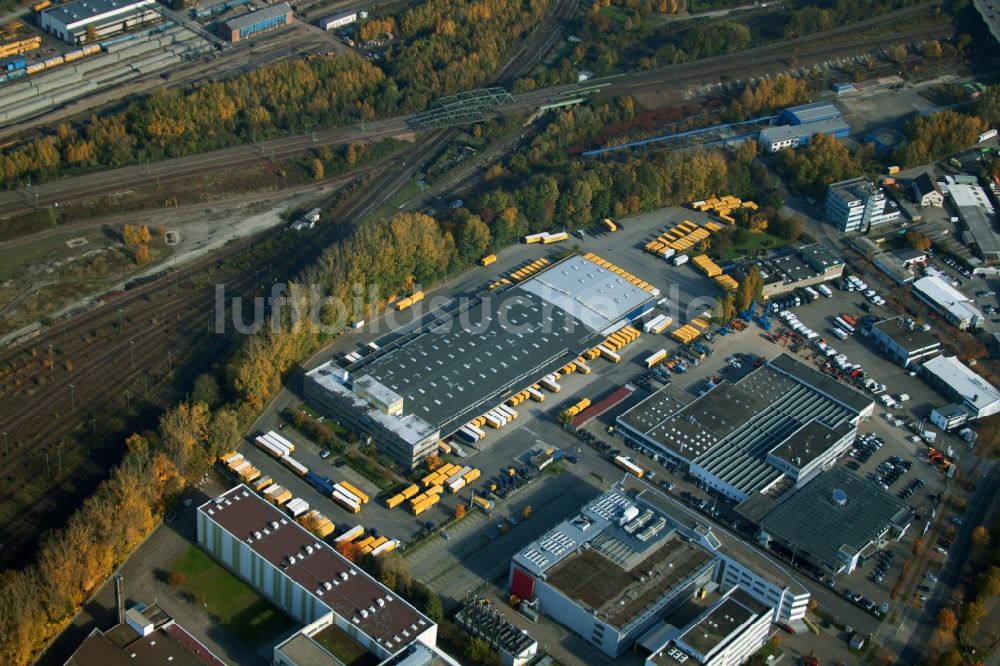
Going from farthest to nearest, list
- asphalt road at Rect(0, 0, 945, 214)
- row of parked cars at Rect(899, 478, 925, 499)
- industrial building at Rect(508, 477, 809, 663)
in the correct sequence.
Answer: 1. asphalt road at Rect(0, 0, 945, 214)
2. row of parked cars at Rect(899, 478, 925, 499)
3. industrial building at Rect(508, 477, 809, 663)

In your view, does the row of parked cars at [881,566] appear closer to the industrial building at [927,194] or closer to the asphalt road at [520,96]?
the industrial building at [927,194]

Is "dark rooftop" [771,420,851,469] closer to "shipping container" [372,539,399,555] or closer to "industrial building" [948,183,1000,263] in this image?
"shipping container" [372,539,399,555]

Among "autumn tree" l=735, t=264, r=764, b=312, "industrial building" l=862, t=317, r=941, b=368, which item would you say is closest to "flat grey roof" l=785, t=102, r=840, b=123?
"autumn tree" l=735, t=264, r=764, b=312

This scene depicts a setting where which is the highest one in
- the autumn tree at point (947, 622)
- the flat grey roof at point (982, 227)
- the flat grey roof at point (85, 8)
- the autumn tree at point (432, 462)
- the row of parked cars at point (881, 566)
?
the flat grey roof at point (85, 8)

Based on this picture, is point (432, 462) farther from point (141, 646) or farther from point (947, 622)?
point (947, 622)

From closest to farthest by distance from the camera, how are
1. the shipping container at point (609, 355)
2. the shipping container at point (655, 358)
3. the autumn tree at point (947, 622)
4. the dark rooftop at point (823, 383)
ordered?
1. the autumn tree at point (947, 622)
2. the dark rooftop at point (823, 383)
3. the shipping container at point (655, 358)
4. the shipping container at point (609, 355)

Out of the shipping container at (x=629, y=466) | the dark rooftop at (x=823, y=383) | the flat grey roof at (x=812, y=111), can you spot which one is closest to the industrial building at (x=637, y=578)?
the shipping container at (x=629, y=466)
